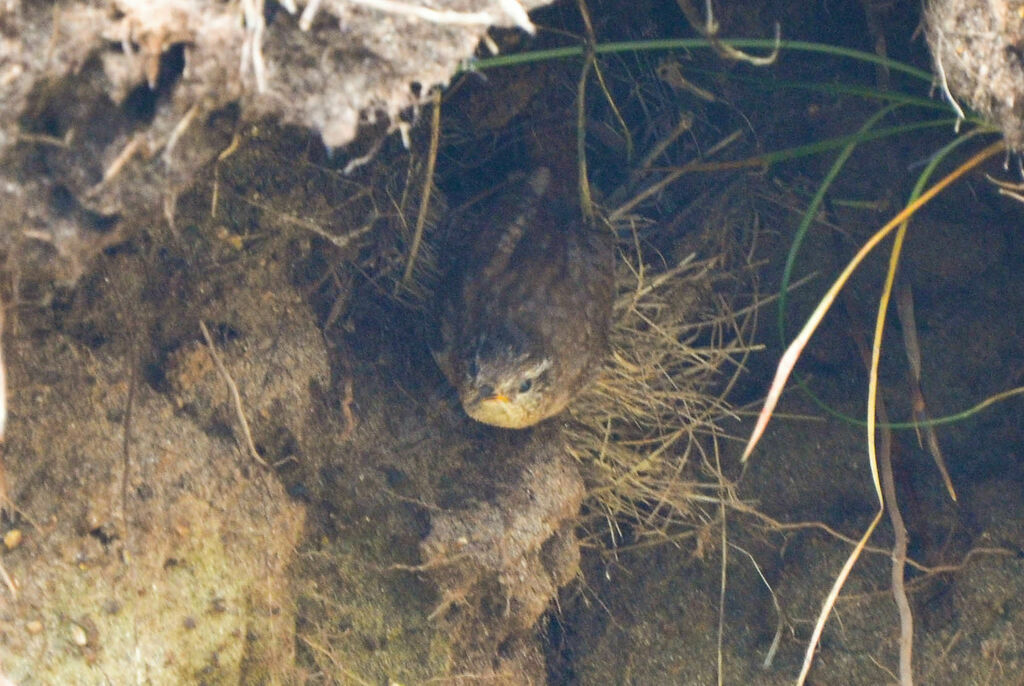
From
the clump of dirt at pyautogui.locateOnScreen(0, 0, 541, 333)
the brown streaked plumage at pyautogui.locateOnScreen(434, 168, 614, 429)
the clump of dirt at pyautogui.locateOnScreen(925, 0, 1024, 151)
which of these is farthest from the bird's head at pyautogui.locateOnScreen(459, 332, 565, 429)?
the clump of dirt at pyautogui.locateOnScreen(925, 0, 1024, 151)

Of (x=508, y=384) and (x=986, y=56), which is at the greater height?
(x=986, y=56)

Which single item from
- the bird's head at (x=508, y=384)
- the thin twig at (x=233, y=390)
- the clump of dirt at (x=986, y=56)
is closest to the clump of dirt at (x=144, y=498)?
the thin twig at (x=233, y=390)

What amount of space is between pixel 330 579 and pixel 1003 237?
251 cm

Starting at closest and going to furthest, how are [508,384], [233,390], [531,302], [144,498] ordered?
[144,498], [233,390], [508,384], [531,302]

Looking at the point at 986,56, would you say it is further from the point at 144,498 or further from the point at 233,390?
the point at 144,498

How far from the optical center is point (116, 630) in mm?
2229

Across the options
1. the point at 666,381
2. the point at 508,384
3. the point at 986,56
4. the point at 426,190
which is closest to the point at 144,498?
the point at 508,384

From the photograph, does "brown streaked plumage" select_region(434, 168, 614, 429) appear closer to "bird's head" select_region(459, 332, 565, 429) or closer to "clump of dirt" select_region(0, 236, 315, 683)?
"bird's head" select_region(459, 332, 565, 429)

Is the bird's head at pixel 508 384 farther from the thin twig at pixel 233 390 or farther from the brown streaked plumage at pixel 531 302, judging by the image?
the thin twig at pixel 233 390

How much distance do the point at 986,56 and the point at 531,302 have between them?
1483mm

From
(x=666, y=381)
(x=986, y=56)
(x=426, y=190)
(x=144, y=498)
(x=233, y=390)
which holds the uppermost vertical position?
(x=986, y=56)

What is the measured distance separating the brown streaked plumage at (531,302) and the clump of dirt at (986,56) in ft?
4.02

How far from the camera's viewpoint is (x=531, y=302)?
284 centimetres

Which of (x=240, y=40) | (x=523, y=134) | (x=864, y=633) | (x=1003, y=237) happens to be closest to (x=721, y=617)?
(x=864, y=633)
